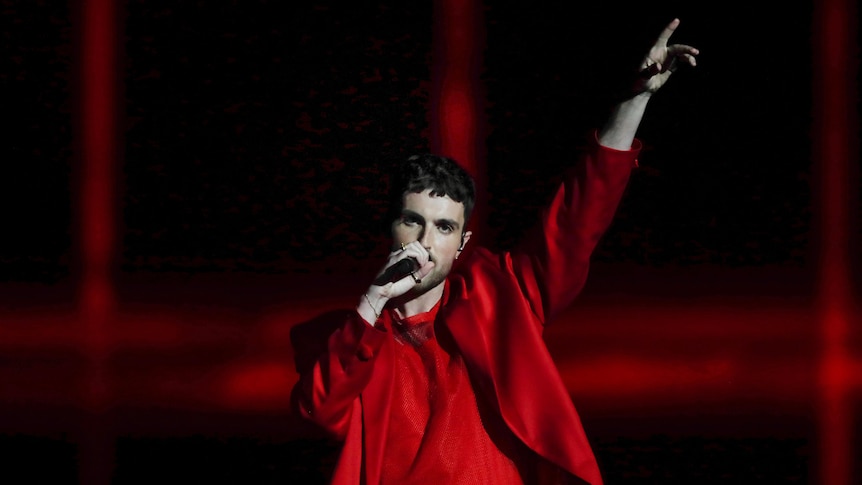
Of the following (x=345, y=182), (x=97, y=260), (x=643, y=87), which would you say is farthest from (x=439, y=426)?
(x=97, y=260)

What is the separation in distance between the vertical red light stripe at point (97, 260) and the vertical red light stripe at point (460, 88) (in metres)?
0.63

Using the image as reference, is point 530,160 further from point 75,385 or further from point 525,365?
point 75,385

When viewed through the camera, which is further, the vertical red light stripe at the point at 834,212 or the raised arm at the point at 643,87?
the vertical red light stripe at the point at 834,212

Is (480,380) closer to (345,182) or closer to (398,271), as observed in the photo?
(398,271)

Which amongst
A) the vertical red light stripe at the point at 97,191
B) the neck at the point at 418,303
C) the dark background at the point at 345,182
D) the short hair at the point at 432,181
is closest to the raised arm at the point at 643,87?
the short hair at the point at 432,181

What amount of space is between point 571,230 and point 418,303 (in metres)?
0.25

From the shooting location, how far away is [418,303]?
1.74m

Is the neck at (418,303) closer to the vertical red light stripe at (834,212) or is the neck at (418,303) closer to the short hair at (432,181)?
the short hair at (432,181)

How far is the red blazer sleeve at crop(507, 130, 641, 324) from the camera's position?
5.38 ft

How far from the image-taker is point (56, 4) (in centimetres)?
232

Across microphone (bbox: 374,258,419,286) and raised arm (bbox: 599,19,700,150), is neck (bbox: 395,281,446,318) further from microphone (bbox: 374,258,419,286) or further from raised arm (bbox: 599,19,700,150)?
raised arm (bbox: 599,19,700,150)

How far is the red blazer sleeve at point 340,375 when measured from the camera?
1.60 metres

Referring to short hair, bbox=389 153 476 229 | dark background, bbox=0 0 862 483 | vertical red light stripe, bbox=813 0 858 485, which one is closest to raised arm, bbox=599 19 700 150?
short hair, bbox=389 153 476 229

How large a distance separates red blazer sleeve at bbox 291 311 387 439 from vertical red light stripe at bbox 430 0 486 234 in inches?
24.9
